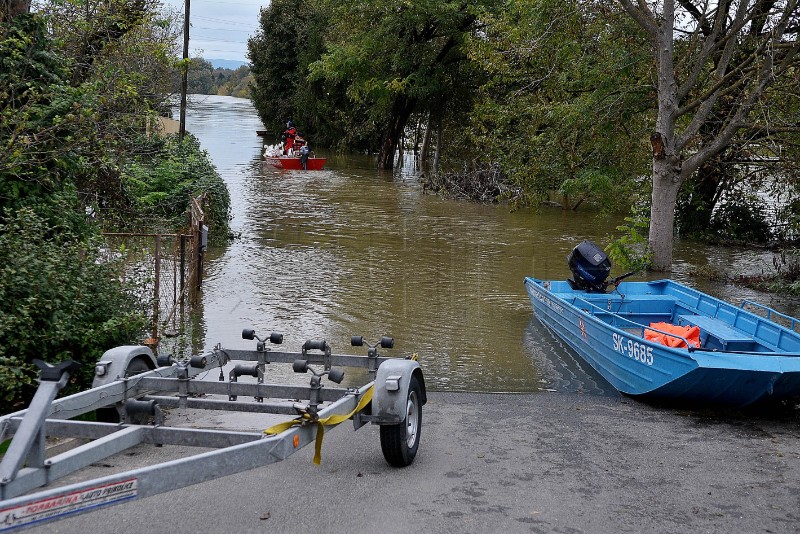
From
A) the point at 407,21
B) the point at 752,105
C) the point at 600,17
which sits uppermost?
the point at 407,21

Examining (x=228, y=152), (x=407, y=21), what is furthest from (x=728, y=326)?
(x=228, y=152)

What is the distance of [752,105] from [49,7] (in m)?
13.0

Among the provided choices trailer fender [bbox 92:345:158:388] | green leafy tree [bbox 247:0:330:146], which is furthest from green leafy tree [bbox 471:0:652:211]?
green leafy tree [bbox 247:0:330:146]

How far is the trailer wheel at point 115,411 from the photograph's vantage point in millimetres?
7145

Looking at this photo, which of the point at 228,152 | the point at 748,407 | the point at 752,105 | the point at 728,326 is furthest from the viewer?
the point at 228,152

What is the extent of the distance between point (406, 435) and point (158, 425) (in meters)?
1.89

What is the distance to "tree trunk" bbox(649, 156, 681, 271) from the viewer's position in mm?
18938

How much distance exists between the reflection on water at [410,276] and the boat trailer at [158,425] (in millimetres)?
4008

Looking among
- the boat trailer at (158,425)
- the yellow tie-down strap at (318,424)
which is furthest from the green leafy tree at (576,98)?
the yellow tie-down strap at (318,424)

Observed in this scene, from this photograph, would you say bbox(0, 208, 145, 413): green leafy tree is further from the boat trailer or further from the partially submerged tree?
the partially submerged tree

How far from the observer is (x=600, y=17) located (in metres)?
20.8

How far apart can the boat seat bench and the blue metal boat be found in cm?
1

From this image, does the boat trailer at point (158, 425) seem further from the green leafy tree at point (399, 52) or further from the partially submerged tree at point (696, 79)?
the green leafy tree at point (399, 52)

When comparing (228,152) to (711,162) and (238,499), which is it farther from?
(238,499)
